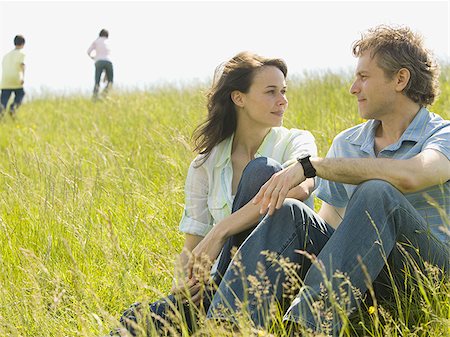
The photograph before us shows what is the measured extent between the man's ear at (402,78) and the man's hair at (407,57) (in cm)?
1

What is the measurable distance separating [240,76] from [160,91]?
26.9ft

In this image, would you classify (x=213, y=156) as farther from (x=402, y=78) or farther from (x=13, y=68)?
(x=13, y=68)

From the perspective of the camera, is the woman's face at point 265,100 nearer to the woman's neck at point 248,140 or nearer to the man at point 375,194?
the woman's neck at point 248,140

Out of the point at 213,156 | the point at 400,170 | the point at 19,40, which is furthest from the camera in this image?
the point at 19,40

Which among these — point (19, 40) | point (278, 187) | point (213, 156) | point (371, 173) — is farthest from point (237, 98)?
point (19, 40)

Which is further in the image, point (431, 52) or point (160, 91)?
point (160, 91)

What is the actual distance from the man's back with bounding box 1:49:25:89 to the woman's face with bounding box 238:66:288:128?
9375 mm

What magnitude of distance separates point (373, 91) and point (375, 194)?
29.7 inches

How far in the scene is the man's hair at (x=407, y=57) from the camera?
3.78 metres

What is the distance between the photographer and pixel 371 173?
3.39m

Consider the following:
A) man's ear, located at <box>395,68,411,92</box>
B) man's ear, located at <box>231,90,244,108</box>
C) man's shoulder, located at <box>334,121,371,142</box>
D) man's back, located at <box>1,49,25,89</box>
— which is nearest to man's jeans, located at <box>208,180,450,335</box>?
man's shoulder, located at <box>334,121,371,142</box>

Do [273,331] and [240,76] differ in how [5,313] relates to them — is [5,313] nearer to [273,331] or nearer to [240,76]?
[273,331]

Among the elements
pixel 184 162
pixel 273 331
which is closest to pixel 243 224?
pixel 273 331

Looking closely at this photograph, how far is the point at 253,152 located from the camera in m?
4.33
